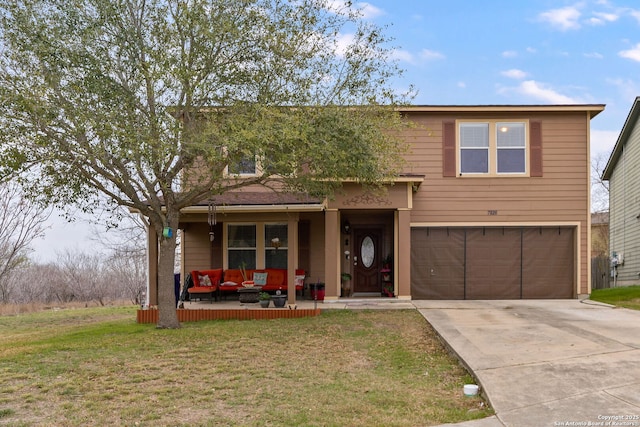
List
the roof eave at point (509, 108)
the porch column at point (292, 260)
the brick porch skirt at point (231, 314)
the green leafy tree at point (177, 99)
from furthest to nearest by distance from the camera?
the roof eave at point (509, 108) < the porch column at point (292, 260) < the brick porch skirt at point (231, 314) < the green leafy tree at point (177, 99)

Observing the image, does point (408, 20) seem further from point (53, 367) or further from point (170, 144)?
point (53, 367)

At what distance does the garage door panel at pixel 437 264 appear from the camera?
14.9m

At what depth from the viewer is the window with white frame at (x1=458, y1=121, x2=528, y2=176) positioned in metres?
14.9

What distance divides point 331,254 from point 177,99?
5.62 m

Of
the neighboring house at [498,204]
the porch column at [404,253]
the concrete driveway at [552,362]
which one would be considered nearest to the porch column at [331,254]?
the neighboring house at [498,204]

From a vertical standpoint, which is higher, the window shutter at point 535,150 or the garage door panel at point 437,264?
the window shutter at point 535,150

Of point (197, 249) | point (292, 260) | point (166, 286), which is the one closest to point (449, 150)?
point (292, 260)

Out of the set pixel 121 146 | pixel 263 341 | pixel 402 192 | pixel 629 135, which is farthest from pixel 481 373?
pixel 629 135

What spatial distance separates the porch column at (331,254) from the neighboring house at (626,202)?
10887 mm

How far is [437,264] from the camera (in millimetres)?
14938

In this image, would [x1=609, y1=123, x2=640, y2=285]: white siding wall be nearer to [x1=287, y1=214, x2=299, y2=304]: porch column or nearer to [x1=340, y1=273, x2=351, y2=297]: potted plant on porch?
[x1=340, y1=273, x2=351, y2=297]: potted plant on porch

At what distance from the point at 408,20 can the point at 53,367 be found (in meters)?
8.16

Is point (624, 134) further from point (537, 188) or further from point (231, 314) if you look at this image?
point (231, 314)

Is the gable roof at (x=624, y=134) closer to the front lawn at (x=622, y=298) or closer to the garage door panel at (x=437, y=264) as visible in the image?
the front lawn at (x=622, y=298)
